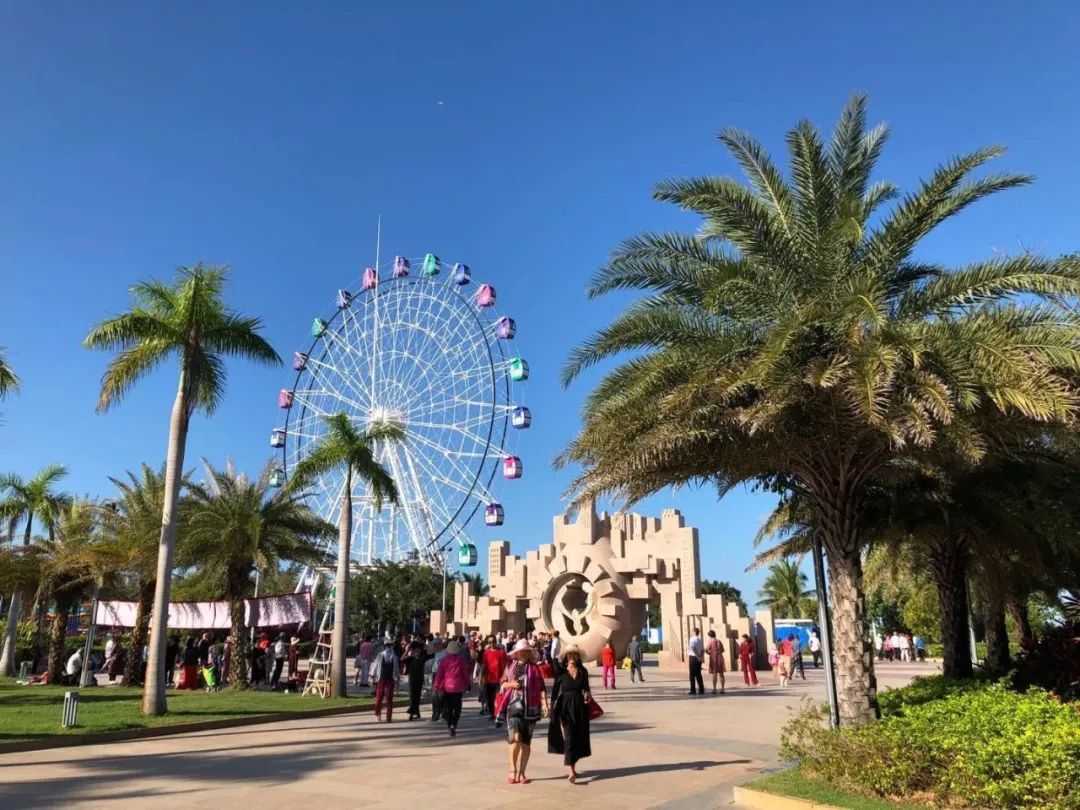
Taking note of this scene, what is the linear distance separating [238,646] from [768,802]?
644 inches

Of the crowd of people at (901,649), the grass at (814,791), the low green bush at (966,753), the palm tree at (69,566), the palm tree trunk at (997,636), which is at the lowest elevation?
the crowd of people at (901,649)

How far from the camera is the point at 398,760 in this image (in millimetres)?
10484

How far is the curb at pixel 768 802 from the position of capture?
7340 millimetres

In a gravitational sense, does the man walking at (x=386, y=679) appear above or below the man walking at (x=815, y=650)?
above

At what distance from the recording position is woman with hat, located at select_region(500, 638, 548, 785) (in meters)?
9.00

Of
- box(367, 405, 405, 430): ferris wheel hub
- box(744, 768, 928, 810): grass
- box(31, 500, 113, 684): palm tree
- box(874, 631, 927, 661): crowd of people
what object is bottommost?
box(874, 631, 927, 661): crowd of people

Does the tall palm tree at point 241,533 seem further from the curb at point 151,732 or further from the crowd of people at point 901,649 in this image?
the crowd of people at point 901,649

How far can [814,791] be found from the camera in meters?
7.79

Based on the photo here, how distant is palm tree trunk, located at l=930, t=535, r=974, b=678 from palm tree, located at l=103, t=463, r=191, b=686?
684 inches

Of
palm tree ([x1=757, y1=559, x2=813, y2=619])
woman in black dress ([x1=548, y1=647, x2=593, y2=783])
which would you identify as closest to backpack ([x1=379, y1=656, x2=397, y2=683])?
woman in black dress ([x1=548, y1=647, x2=593, y2=783])

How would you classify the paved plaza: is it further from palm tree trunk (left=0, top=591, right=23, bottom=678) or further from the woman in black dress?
palm tree trunk (left=0, top=591, right=23, bottom=678)

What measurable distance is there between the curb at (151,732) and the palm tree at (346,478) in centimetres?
223

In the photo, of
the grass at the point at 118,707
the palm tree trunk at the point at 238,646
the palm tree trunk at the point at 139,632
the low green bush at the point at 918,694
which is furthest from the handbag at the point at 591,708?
the palm tree trunk at the point at 139,632

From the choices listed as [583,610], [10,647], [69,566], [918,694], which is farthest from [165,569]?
[583,610]
